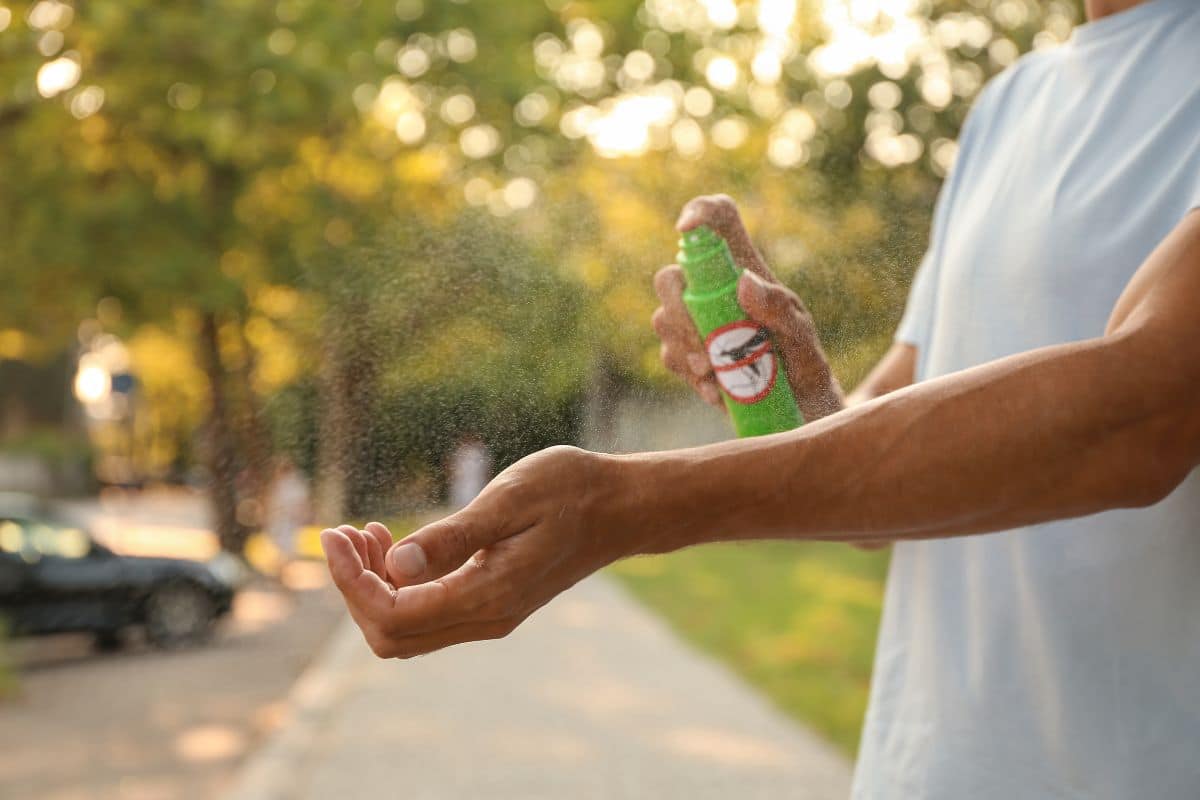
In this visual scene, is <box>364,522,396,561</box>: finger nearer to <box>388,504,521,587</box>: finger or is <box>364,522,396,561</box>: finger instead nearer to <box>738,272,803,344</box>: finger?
<box>388,504,521,587</box>: finger

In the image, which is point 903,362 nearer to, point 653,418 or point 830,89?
point 653,418

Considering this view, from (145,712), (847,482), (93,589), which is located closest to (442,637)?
(847,482)

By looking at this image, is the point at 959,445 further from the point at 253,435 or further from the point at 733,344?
the point at 253,435

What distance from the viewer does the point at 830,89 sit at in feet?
36.7

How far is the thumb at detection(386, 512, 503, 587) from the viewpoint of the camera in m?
0.95

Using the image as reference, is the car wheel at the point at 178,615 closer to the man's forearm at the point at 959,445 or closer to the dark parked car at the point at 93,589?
the dark parked car at the point at 93,589

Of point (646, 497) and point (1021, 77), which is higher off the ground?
point (1021, 77)

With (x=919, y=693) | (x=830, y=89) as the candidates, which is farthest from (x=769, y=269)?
(x=830, y=89)

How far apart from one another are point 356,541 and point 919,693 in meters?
0.79

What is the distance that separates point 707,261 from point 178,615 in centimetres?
1382

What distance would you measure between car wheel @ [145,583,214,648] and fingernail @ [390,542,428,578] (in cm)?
1368

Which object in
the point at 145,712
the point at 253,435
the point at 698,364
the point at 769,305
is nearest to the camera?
the point at 769,305

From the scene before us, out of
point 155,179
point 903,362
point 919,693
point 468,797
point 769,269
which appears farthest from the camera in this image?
point 155,179

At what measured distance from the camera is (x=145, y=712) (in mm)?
10469
